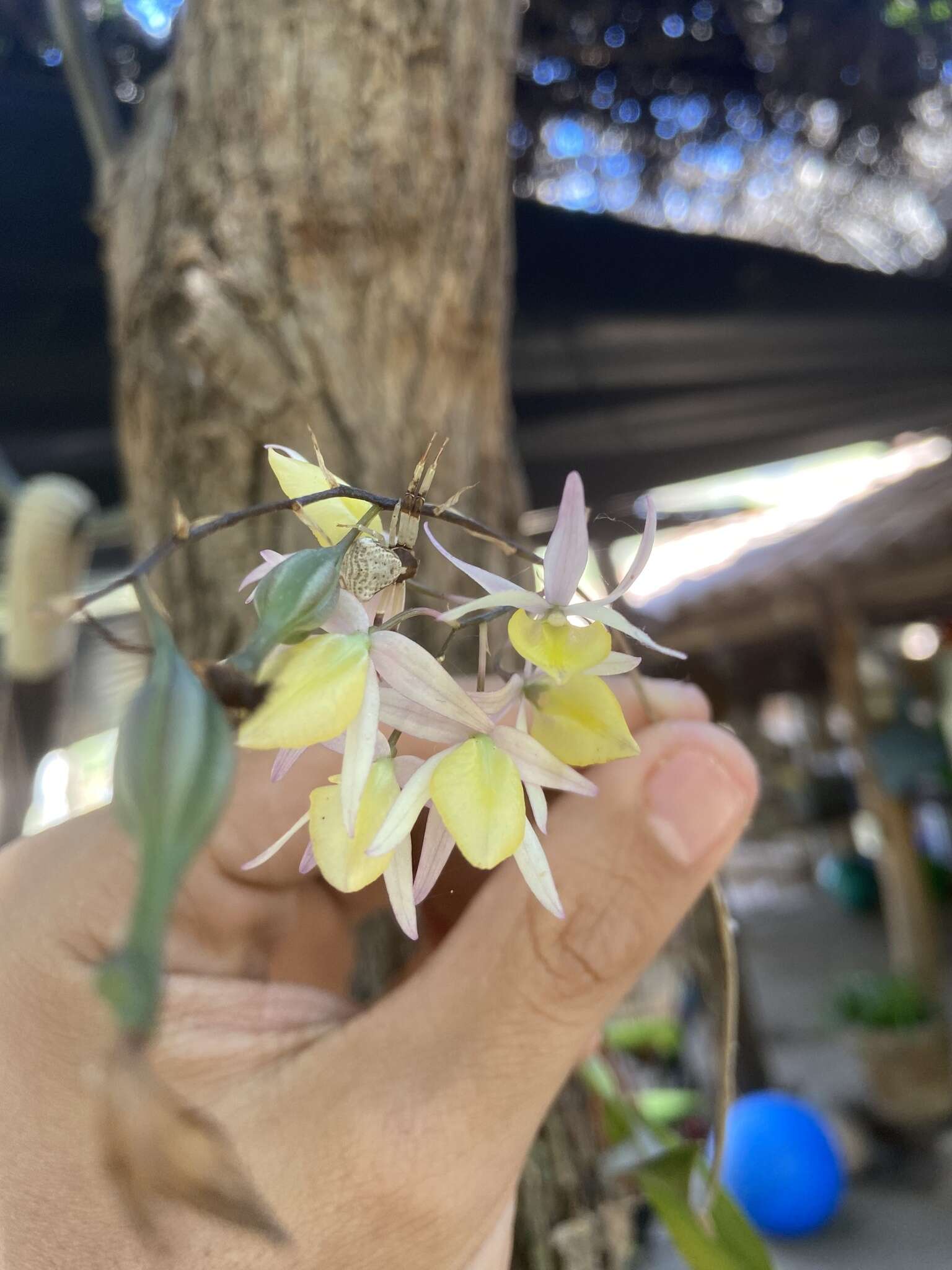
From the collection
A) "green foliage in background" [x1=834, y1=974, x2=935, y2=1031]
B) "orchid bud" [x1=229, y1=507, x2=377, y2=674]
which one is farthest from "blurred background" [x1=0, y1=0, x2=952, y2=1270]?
"orchid bud" [x1=229, y1=507, x2=377, y2=674]

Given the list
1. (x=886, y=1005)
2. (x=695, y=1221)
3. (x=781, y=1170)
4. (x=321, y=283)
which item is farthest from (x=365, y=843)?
(x=886, y=1005)

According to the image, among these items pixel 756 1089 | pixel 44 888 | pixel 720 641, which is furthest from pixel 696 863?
pixel 720 641

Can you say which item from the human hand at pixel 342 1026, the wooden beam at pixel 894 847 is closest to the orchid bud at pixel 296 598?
the human hand at pixel 342 1026

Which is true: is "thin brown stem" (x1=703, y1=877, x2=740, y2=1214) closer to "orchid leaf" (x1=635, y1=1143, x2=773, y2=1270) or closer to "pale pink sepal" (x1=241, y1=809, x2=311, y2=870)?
"orchid leaf" (x1=635, y1=1143, x2=773, y2=1270)

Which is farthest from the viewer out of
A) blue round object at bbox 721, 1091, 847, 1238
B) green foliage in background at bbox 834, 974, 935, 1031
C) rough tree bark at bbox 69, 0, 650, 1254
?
green foliage in background at bbox 834, 974, 935, 1031

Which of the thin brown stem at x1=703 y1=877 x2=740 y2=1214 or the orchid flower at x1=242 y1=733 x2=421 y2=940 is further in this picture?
the thin brown stem at x1=703 y1=877 x2=740 y2=1214

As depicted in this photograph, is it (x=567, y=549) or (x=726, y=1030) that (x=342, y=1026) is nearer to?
(x=726, y=1030)
